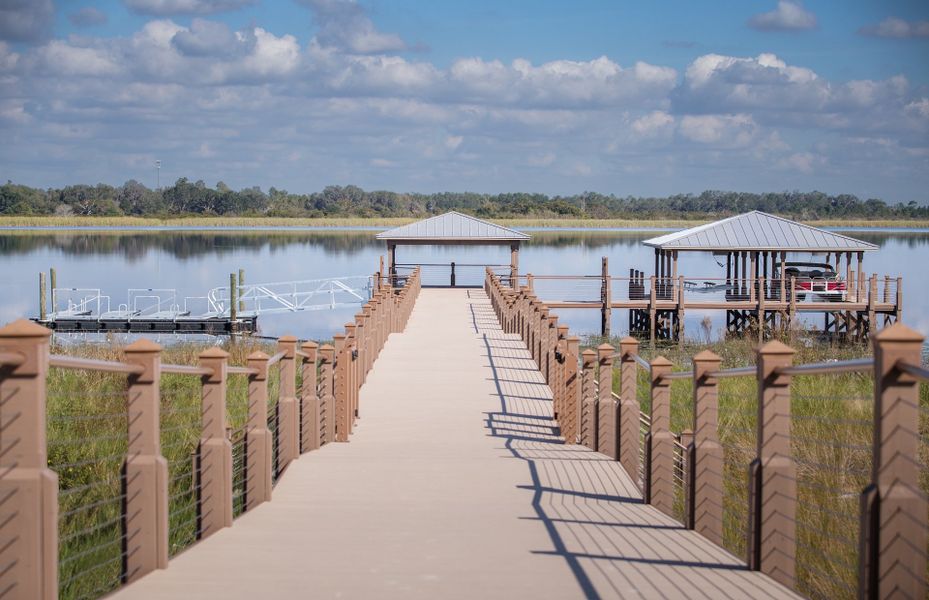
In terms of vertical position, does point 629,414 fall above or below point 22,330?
below

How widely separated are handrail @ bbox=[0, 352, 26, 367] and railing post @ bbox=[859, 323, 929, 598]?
3.12 meters

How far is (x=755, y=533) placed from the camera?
5.52 meters

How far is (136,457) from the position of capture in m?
5.47

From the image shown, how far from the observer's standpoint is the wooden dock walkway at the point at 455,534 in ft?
17.3

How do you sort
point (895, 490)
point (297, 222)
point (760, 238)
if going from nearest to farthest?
point (895, 490)
point (760, 238)
point (297, 222)

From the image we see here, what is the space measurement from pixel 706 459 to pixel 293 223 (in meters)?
129

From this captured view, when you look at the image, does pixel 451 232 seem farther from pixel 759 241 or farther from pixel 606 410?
pixel 606 410

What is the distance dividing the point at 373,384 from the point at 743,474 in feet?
19.9

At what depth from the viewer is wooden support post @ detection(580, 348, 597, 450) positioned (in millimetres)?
11594

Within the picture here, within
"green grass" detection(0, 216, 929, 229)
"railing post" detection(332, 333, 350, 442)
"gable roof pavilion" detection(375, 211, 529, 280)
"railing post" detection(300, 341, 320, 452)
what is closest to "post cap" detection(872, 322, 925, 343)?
"railing post" detection(300, 341, 320, 452)

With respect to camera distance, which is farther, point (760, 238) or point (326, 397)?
point (760, 238)

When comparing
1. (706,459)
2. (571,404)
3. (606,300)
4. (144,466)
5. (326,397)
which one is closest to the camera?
(144,466)

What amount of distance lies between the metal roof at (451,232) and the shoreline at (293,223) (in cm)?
6888


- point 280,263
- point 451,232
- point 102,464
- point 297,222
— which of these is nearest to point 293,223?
point 297,222
